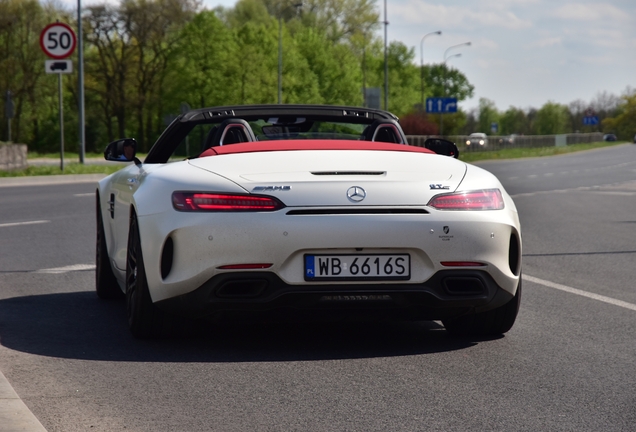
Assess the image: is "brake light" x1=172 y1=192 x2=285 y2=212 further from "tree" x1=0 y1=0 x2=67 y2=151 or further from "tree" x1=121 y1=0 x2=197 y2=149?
"tree" x1=121 y1=0 x2=197 y2=149

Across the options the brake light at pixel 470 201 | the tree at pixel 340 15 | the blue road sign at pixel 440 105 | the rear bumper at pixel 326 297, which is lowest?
the rear bumper at pixel 326 297

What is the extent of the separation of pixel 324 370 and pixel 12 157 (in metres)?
26.8

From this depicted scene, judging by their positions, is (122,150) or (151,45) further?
(151,45)

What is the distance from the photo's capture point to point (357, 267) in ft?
18.2

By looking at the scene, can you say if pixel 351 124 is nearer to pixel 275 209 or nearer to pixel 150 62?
pixel 275 209

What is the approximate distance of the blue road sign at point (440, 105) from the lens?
8200 cm

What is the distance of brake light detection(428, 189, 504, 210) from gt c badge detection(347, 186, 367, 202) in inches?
13.5

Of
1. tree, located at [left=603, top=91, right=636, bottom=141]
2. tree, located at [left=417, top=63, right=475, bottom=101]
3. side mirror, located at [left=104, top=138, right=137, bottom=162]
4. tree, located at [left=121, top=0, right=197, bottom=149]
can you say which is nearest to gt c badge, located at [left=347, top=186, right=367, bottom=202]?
side mirror, located at [left=104, top=138, right=137, bottom=162]

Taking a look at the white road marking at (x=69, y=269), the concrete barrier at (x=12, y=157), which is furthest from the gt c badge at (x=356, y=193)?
the concrete barrier at (x=12, y=157)

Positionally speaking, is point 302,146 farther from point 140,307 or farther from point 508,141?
point 508,141

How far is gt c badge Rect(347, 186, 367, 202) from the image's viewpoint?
18.2ft

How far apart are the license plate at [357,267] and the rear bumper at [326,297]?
5 cm

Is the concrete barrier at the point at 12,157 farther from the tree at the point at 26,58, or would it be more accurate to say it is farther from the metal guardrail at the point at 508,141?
the metal guardrail at the point at 508,141

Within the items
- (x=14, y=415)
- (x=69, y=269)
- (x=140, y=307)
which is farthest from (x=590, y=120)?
(x=14, y=415)
